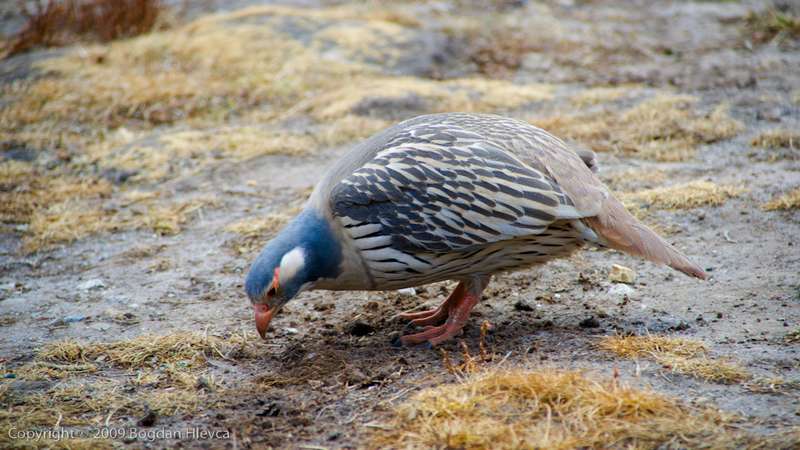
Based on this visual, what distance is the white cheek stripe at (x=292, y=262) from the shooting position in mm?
4762

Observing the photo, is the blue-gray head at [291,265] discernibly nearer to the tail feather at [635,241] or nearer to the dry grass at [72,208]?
the tail feather at [635,241]

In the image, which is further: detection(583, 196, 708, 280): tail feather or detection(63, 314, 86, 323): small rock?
detection(63, 314, 86, 323): small rock

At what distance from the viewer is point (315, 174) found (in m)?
7.79

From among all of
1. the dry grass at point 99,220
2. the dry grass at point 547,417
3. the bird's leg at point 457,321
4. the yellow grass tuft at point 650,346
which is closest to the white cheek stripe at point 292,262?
the bird's leg at point 457,321

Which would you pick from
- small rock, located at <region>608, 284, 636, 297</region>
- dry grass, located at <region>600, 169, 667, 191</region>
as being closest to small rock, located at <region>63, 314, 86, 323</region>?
small rock, located at <region>608, 284, 636, 297</region>

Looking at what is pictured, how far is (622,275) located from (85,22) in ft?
30.2

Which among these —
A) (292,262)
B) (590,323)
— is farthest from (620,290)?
(292,262)

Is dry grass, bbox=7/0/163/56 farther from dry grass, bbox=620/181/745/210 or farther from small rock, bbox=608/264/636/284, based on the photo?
small rock, bbox=608/264/636/284

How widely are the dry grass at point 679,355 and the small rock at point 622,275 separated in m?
0.91

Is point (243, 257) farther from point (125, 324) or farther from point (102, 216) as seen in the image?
point (102, 216)

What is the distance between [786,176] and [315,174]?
3931mm

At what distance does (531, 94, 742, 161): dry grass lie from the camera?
7598 millimetres

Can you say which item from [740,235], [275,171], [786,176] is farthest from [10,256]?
[786,176]

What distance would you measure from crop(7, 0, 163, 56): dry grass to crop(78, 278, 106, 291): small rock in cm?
653
